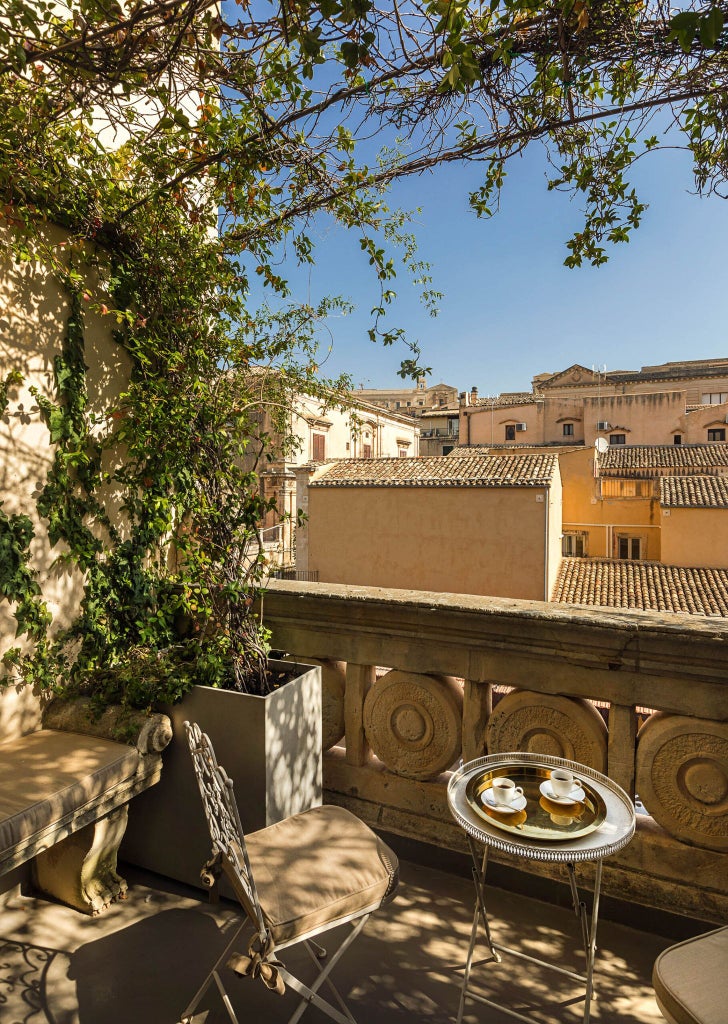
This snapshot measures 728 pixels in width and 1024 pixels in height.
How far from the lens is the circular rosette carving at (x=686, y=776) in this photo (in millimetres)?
1734

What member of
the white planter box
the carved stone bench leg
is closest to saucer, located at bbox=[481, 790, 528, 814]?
the white planter box

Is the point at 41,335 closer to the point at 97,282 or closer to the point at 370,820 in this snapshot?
the point at 97,282

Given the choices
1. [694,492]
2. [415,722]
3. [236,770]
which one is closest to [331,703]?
[415,722]

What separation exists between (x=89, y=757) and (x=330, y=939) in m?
1.05

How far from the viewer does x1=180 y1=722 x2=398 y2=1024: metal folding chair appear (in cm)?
128

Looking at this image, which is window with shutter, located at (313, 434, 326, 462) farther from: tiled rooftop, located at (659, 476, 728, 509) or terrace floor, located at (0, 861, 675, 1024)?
terrace floor, located at (0, 861, 675, 1024)

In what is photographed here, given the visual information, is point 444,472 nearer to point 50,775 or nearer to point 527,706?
point 527,706

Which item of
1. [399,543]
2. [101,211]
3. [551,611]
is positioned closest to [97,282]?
[101,211]

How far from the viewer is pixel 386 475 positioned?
15.7 m

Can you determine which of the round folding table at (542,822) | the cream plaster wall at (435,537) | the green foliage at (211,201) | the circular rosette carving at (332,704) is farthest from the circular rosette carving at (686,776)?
the cream plaster wall at (435,537)

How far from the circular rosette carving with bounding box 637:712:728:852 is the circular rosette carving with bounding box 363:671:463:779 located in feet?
2.19

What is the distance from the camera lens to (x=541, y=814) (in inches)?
61.3

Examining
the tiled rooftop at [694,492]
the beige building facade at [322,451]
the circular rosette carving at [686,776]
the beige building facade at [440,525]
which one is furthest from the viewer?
the beige building facade at [322,451]

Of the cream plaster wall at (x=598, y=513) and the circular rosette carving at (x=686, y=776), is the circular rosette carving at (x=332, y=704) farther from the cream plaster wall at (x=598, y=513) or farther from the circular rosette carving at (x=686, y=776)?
the cream plaster wall at (x=598, y=513)
